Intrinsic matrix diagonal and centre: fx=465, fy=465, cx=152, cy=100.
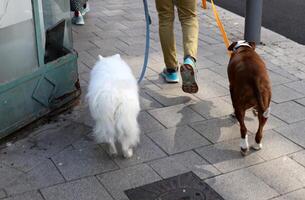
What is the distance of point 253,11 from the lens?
22.7 ft

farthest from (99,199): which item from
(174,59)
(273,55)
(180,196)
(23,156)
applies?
(273,55)

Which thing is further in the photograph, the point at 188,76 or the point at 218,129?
the point at 188,76

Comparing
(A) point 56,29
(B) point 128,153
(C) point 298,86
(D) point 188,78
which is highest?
(A) point 56,29

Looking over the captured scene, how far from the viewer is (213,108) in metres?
5.00

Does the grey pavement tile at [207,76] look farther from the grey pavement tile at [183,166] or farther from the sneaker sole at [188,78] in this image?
the grey pavement tile at [183,166]

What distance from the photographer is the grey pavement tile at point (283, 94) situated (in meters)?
5.25

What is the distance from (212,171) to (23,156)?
1.65m

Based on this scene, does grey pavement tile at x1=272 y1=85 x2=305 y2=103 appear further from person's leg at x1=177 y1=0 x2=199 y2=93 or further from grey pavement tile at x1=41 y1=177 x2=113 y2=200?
grey pavement tile at x1=41 y1=177 x2=113 y2=200

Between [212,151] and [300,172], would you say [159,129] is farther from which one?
[300,172]

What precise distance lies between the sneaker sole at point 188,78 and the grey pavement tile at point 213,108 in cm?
18

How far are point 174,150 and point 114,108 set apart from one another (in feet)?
2.68

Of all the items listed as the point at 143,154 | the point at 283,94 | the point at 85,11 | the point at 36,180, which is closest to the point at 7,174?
the point at 36,180

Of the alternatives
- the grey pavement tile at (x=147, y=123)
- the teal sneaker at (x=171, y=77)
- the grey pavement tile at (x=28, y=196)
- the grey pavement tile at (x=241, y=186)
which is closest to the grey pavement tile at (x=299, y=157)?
the grey pavement tile at (x=241, y=186)

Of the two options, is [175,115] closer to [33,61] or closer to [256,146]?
[256,146]
